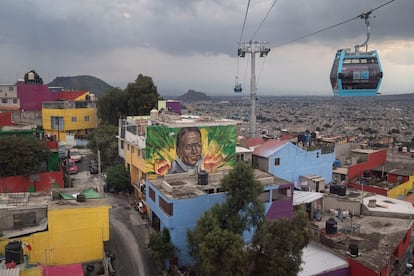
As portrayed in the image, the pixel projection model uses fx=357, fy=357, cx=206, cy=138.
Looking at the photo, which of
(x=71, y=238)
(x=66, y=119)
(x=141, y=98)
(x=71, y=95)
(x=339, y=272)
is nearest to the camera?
(x=339, y=272)

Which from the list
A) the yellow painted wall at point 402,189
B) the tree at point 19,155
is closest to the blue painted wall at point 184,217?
the tree at point 19,155

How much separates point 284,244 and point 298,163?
12.9 meters

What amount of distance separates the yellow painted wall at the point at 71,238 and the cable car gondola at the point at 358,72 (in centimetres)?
1134

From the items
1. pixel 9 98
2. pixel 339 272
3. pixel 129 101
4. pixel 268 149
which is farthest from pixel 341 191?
pixel 9 98

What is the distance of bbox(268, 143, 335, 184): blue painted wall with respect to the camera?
24216 millimetres

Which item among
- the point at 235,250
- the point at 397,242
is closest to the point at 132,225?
the point at 235,250

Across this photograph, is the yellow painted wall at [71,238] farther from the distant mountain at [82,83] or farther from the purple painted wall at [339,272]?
the distant mountain at [82,83]

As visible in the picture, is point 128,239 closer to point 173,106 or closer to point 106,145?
point 106,145

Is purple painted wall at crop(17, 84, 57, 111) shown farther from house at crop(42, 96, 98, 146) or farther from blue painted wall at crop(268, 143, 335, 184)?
blue painted wall at crop(268, 143, 335, 184)

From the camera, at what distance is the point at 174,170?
22.7m

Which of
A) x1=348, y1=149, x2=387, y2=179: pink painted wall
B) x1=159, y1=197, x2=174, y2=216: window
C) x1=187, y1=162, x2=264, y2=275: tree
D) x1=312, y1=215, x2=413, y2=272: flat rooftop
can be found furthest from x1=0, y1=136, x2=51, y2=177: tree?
Answer: x1=348, y1=149, x2=387, y2=179: pink painted wall

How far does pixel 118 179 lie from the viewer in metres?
25.6

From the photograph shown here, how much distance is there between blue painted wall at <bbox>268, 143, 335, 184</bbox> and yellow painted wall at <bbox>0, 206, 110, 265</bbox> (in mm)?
12255

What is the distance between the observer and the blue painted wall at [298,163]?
24.2m
